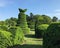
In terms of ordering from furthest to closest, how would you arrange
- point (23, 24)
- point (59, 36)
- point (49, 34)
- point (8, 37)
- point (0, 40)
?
point (23, 24) → point (8, 37) → point (0, 40) → point (49, 34) → point (59, 36)

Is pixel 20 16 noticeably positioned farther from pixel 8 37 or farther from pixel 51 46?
pixel 51 46

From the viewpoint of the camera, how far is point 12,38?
12.9m

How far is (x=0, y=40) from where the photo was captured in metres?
11.4

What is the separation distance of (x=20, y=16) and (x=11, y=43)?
21.2 meters

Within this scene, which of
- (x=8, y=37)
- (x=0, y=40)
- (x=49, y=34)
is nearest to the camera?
(x=49, y=34)

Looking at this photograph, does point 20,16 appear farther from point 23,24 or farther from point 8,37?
point 8,37

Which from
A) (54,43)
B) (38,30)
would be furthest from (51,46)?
(38,30)

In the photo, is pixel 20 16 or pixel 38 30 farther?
pixel 20 16

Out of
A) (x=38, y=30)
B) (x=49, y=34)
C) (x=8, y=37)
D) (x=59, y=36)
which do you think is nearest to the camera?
(x=59, y=36)

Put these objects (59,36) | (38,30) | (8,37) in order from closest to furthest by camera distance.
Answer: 1. (59,36)
2. (8,37)
3. (38,30)

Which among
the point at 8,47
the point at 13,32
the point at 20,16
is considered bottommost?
the point at 8,47

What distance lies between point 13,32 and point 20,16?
20.2 metres

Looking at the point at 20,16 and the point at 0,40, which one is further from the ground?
the point at 20,16

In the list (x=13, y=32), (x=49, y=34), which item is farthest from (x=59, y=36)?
(x=13, y=32)
